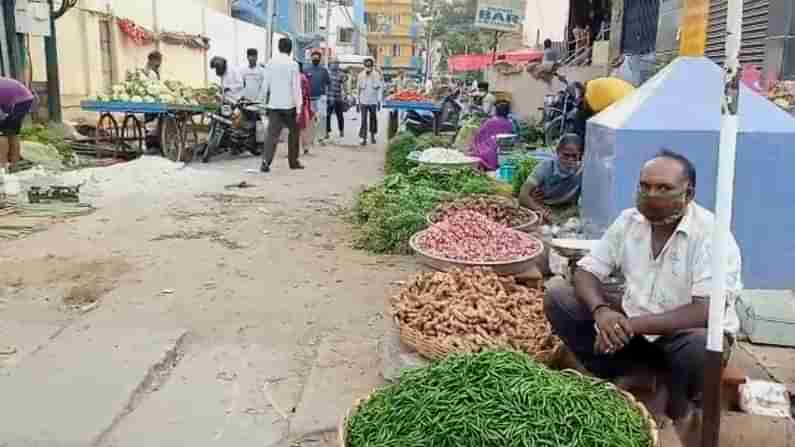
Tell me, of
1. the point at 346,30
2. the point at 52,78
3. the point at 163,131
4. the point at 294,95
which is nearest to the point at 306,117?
the point at 294,95

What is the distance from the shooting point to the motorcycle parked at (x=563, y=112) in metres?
9.22

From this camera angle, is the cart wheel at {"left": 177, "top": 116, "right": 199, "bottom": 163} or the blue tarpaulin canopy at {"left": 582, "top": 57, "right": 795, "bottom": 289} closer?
the blue tarpaulin canopy at {"left": 582, "top": 57, "right": 795, "bottom": 289}

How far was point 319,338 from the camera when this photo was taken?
4.35 meters

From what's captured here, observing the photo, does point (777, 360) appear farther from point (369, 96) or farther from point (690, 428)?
point (369, 96)

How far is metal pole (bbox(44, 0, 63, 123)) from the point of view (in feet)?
37.9

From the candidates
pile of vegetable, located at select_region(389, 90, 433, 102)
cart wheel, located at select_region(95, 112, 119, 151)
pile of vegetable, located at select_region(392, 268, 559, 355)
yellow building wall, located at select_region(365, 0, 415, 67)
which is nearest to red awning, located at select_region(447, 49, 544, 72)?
pile of vegetable, located at select_region(389, 90, 433, 102)

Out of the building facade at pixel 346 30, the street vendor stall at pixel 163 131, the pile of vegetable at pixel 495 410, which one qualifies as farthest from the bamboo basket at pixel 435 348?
the building facade at pixel 346 30

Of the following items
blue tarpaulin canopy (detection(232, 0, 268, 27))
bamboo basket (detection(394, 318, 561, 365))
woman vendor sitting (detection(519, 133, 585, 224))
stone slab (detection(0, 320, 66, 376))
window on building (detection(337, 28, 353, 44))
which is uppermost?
window on building (detection(337, 28, 353, 44))

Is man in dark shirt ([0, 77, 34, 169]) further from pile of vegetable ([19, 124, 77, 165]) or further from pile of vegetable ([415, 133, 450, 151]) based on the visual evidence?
pile of vegetable ([415, 133, 450, 151])

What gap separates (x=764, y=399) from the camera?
2.93 meters

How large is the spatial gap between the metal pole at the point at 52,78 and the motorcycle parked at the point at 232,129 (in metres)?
2.31

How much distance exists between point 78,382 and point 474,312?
193 cm

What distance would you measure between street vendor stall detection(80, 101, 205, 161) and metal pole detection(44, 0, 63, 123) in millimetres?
862

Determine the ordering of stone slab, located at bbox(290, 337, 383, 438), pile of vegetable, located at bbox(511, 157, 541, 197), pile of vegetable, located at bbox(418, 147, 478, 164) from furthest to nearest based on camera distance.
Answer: pile of vegetable, located at bbox(418, 147, 478, 164), pile of vegetable, located at bbox(511, 157, 541, 197), stone slab, located at bbox(290, 337, 383, 438)
